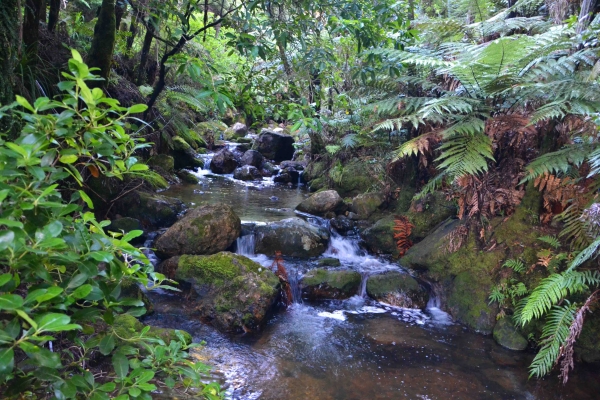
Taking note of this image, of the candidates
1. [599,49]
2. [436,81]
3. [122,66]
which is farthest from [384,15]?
[122,66]

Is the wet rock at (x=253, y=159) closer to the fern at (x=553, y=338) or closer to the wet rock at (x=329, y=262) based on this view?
the wet rock at (x=329, y=262)

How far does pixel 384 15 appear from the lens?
8.79ft

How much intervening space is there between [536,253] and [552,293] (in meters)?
0.86

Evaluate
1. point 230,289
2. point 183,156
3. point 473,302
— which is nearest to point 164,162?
point 183,156

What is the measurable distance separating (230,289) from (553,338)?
3.16m

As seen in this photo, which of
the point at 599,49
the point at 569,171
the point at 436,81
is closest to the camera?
the point at 599,49

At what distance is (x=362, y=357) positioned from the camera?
3.79 m

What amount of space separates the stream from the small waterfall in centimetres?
108

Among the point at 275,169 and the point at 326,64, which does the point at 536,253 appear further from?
the point at 275,169

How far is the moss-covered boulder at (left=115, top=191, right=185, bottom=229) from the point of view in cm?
649

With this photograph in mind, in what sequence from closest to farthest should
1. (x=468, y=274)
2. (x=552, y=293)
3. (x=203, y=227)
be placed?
(x=552, y=293), (x=468, y=274), (x=203, y=227)

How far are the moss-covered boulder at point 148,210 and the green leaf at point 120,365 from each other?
18.7 ft

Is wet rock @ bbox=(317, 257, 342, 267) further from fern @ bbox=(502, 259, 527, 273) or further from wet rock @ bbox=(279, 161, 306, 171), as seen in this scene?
wet rock @ bbox=(279, 161, 306, 171)

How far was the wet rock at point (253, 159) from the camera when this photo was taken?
41.8 ft
